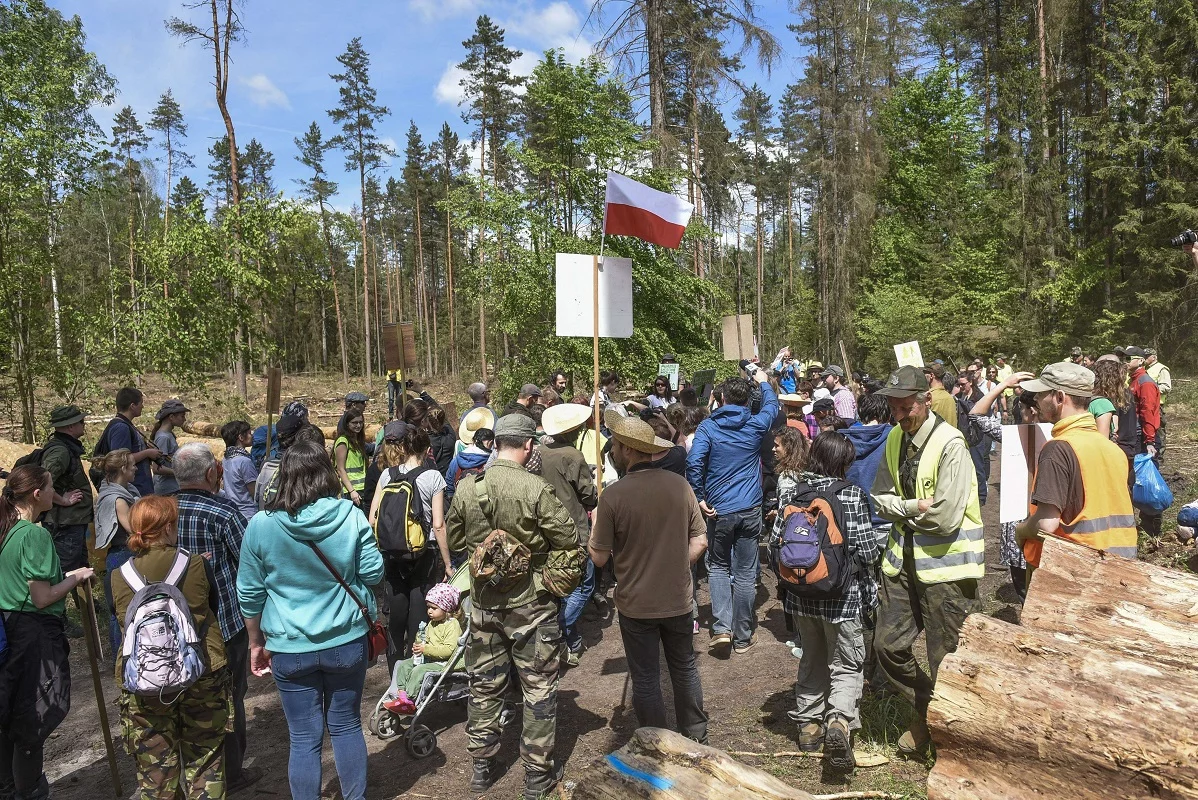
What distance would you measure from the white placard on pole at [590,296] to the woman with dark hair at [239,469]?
10.7ft

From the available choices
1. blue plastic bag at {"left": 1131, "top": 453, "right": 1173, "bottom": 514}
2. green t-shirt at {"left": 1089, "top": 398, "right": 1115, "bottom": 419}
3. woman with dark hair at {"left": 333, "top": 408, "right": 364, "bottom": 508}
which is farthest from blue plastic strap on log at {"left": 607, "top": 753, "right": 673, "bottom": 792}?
blue plastic bag at {"left": 1131, "top": 453, "right": 1173, "bottom": 514}

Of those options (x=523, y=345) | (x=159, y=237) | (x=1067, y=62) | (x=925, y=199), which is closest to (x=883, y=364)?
(x=925, y=199)

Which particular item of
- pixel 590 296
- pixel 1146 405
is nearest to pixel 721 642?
pixel 590 296

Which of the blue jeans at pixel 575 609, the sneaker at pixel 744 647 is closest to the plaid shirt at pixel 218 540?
the blue jeans at pixel 575 609

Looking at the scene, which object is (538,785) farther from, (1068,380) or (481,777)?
(1068,380)

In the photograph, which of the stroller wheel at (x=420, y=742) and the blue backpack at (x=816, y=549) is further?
the stroller wheel at (x=420, y=742)

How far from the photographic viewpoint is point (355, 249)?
5359 centimetres

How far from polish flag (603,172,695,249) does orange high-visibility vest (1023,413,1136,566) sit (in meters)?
4.12

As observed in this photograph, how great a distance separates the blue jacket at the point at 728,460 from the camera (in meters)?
6.17

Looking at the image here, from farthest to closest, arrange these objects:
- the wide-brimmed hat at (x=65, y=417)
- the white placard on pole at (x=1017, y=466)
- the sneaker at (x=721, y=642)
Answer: the wide-brimmed hat at (x=65, y=417) < the sneaker at (x=721, y=642) < the white placard on pole at (x=1017, y=466)

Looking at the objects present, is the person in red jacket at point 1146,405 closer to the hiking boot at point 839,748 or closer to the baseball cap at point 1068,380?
the baseball cap at point 1068,380

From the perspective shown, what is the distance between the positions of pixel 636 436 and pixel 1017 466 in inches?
98.8

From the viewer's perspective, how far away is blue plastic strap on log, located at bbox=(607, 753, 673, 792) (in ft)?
9.32

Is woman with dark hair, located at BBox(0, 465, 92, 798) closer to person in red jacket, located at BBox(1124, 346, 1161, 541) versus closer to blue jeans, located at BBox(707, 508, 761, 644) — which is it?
blue jeans, located at BBox(707, 508, 761, 644)
